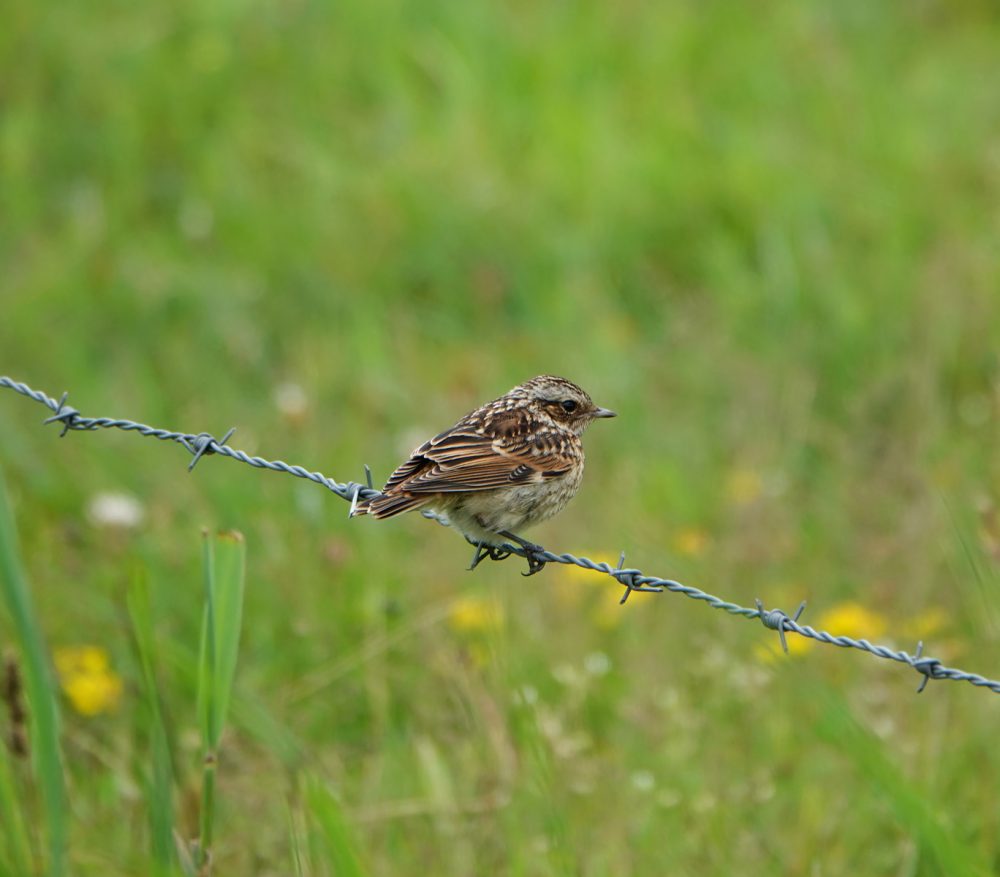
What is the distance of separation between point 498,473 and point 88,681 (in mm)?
1930

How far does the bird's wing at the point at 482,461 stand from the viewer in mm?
4508

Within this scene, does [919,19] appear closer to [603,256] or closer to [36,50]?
[603,256]

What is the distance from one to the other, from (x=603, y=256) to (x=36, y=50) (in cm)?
460

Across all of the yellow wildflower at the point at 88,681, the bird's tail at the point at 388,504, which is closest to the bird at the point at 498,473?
the bird's tail at the point at 388,504

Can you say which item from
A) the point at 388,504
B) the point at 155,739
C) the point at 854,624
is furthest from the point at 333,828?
the point at 854,624

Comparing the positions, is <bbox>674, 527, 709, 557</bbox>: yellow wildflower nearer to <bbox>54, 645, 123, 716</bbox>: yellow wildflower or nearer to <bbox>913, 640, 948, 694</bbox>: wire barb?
<bbox>54, 645, 123, 716</bbox>: yellow wildflower

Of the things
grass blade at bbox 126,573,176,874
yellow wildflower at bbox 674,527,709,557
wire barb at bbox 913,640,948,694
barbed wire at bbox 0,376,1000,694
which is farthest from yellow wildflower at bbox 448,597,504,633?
grass blade at bbox 126,573,176,874

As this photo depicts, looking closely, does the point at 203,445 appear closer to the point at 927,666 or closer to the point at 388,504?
the point at 388,504

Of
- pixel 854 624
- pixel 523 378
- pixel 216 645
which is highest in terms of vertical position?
pixel 523 378

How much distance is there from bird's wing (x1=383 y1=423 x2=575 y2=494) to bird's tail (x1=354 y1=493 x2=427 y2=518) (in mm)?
27

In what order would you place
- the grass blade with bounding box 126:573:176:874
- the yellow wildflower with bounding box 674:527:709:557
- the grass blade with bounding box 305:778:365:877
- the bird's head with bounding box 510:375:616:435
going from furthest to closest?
the yellow wildflower with bounding box 674:527:709:557 < the bird's head with bounding box 510:375:616:435 < the grass blade with bounding box 126:573:176:874 < the grass blade with bounding box 305:778:365:877

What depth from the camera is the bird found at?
178 inches

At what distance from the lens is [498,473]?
466cm

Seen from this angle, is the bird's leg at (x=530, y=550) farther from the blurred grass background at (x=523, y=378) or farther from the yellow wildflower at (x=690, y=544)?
the yellow wildflower at (x=690, y=544)
